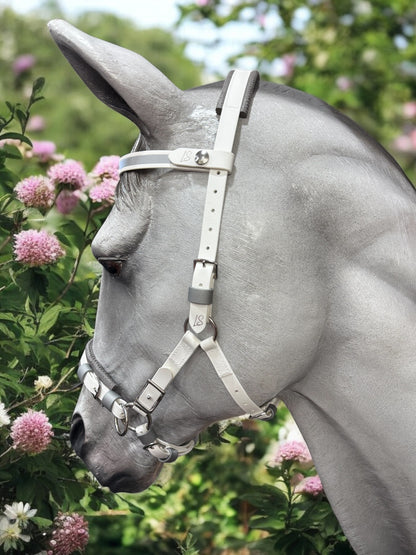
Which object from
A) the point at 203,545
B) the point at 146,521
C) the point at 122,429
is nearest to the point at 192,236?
the point at 122,429

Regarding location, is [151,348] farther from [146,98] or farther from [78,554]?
[78,554]

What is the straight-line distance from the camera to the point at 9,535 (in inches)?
85.7

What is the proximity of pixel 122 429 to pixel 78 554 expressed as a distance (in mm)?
834

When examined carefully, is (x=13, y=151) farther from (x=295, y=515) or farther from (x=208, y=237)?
(x=295, y=515)

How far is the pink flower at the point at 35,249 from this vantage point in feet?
7.47

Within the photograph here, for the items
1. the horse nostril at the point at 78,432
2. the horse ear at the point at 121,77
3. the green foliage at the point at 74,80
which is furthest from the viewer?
the green foliage at the point at 74,80

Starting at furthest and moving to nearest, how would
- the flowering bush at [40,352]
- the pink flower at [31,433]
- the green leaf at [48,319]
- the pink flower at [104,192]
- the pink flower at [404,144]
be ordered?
the pink flower at [404,144], the pink flower at [104,192], the green leaf at [48,319], the flowering bush at [40,352], the pink flower at [31,433]

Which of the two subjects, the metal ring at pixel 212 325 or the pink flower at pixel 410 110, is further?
the pink flower at pixel 410 110

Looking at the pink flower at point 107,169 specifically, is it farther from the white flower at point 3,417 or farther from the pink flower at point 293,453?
the pink flower at point 293,453

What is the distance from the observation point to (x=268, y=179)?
1646 mm

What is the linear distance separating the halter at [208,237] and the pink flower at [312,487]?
861 millimetres

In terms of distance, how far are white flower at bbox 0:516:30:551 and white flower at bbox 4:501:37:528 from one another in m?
0.01

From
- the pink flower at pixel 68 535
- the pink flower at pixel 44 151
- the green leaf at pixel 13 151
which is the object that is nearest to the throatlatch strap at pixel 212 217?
the pink flower at pixel 68 535

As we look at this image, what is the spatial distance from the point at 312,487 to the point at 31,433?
2.91 ft
